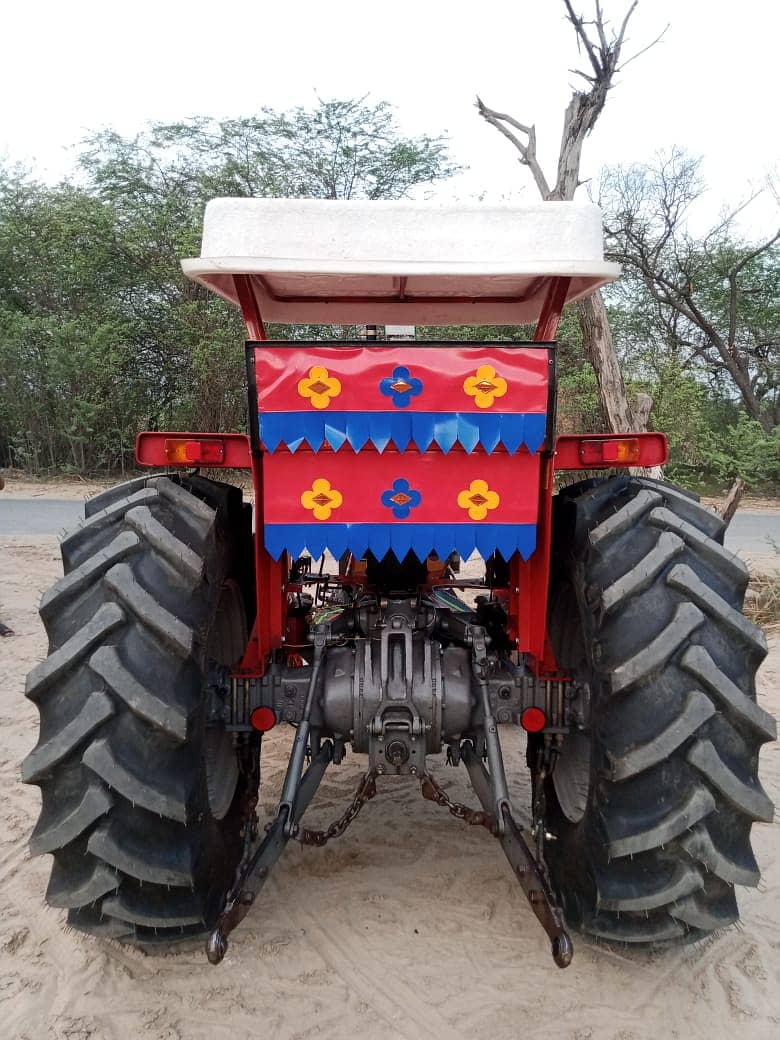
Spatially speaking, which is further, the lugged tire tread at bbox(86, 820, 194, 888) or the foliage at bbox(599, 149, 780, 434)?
the foliage at bbox(599, 149, 780, 434)

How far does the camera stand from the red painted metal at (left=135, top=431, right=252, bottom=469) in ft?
7.43

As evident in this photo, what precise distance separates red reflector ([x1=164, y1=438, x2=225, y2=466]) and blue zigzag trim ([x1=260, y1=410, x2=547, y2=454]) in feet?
1.15

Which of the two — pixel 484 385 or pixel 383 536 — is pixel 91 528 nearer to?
pixel 383 536

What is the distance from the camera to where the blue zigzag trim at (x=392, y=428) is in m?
2.03

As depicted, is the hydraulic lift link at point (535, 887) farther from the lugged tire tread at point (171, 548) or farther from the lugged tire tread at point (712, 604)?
the lugged tire tread at point (171, 548)

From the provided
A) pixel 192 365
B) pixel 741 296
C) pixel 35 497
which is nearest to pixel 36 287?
pixel 192 365

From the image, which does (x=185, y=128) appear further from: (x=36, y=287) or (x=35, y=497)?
(x=35, y=497)

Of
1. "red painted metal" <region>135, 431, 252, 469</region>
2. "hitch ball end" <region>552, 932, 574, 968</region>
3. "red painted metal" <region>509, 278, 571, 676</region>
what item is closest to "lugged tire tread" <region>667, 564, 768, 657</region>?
"red painted metal" <region>509, 278, 571, 676</region>

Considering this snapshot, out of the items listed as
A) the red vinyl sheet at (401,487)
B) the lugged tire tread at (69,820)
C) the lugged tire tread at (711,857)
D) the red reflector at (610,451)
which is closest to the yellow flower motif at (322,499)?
the red vinyl sheet at (401,487)

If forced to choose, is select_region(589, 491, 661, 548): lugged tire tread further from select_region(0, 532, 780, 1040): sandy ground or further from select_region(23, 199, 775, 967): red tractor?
select_region(0, 532, 780, 1040): sandy ground

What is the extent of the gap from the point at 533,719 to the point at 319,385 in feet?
4.25

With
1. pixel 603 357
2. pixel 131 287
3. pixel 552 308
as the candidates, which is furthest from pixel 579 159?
pixel 131 287

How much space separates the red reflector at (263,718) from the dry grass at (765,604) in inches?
194

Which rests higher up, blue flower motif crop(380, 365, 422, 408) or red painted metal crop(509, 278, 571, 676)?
blue flower motif crop(380, 365, 422, 408)
